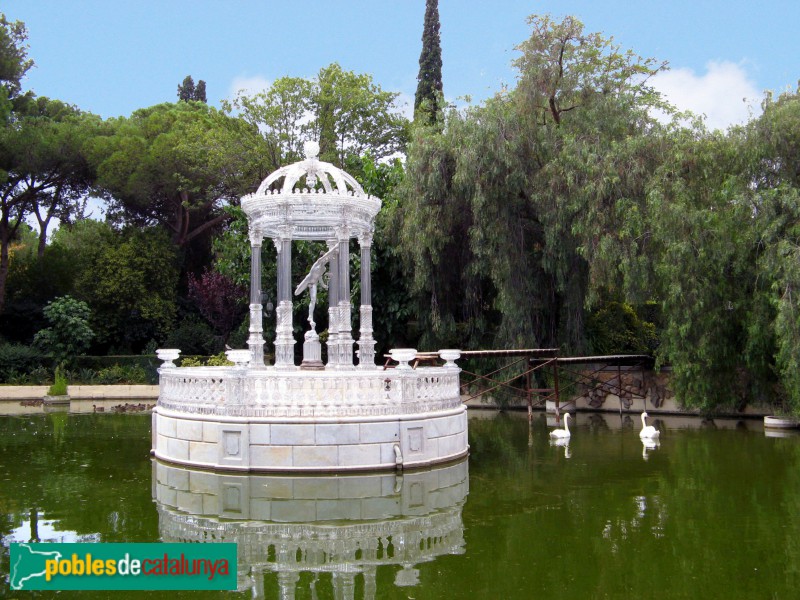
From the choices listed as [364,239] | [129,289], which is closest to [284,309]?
[364,239]

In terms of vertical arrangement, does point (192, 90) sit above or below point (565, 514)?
above

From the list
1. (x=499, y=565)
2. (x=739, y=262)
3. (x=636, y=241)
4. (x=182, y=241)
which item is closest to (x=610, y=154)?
(x=636, y=241)

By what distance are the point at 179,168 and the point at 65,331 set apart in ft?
26.4

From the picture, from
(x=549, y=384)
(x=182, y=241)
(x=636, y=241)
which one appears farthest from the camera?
(x=182, y=241)

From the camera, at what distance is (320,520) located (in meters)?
8.46

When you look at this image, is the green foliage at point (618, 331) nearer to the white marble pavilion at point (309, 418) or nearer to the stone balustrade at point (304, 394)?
the white marble pavilion at point (309, 418)

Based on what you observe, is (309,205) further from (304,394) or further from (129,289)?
(129,289)

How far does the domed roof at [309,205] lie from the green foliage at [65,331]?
15.1m

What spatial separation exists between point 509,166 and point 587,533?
12778mm

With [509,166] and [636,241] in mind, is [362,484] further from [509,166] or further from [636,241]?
[509,166]

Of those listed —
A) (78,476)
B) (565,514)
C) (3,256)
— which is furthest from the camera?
(3,256)

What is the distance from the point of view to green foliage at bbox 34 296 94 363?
26.8 metres

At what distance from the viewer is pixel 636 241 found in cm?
1747

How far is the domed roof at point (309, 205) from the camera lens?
1325 centimetres
